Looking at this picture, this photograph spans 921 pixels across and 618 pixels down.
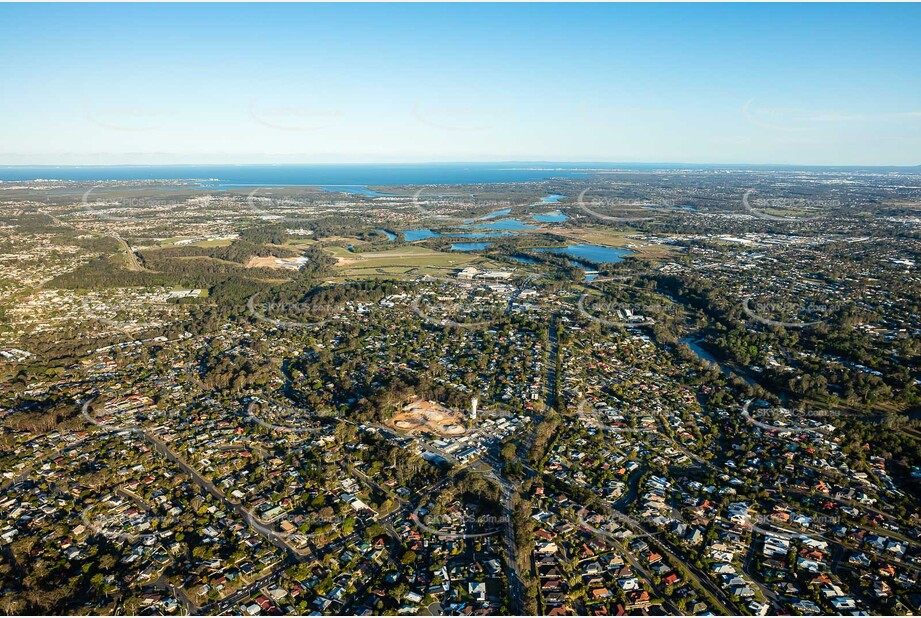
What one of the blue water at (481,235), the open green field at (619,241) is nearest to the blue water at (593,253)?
the open green field at (619,241)

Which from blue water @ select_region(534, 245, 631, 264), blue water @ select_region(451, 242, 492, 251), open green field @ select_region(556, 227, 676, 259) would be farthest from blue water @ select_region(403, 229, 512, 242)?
blue water @ select_region(534, 245, 631, 264)

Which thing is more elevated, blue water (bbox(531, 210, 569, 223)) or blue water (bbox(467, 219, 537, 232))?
blue water (bbox(531, 210, 569, 223))

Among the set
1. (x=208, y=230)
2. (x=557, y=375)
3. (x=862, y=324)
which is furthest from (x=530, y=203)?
(x=557, y=375)

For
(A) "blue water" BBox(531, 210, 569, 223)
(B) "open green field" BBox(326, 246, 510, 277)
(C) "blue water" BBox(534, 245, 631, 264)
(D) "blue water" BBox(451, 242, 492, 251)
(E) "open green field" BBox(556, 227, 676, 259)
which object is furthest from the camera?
(A) "blue water" BBox(531, 210, 569, 223)

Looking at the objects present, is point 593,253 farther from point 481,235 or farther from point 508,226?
point 508,226

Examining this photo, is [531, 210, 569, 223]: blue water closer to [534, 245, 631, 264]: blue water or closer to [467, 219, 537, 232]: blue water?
[467, 219, 537, 232]: blue water
